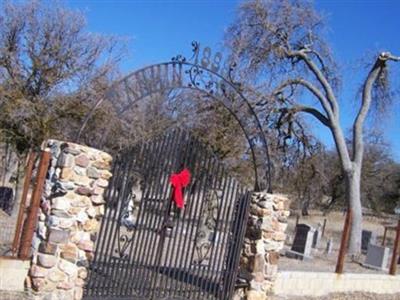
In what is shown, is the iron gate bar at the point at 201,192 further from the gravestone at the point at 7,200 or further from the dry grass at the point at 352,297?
the gravestone at the point at 7,200

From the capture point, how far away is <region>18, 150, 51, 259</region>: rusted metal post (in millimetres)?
6871

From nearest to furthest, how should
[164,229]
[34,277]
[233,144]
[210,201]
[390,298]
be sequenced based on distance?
1. [34,277]
2. [164,229]
3. [210,201]
4. [390,298]
5. [233,144]

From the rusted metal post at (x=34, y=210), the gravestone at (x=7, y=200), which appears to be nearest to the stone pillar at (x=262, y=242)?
the rusted metal post at (x=34, y=210)

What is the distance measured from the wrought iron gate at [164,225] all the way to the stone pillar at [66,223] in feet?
1.32

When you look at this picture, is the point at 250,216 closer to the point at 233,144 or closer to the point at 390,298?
the point at 390,298

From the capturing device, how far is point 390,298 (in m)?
12.8

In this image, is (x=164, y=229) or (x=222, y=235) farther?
(x=222, y=235)

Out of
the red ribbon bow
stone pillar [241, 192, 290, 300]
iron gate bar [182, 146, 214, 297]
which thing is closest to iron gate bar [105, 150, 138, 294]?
the red ribbon bow

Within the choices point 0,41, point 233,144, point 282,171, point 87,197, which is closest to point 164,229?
point 87,197

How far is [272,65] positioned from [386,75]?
5.29 meters

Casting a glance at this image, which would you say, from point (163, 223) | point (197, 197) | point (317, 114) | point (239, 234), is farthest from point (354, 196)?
point (163, 223)

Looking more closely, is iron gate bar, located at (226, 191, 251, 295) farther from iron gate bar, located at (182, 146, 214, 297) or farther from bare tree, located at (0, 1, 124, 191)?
bare tree, located at (0, 1, 124, 191)

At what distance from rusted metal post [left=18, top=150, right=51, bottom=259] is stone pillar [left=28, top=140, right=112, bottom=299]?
61mm

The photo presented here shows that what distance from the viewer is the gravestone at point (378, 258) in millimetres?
17156
